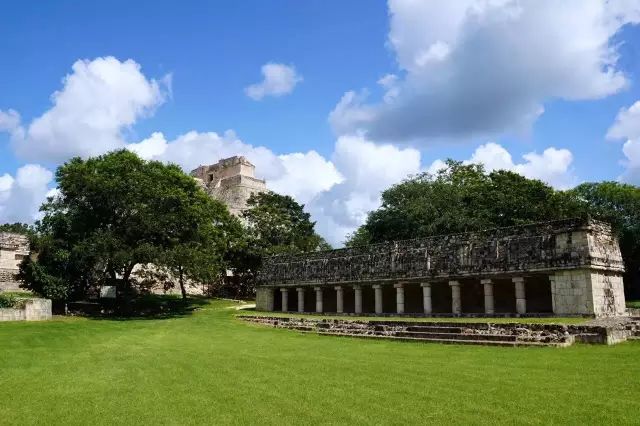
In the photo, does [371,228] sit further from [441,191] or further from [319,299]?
[319,299]

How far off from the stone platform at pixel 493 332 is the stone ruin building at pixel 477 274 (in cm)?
384

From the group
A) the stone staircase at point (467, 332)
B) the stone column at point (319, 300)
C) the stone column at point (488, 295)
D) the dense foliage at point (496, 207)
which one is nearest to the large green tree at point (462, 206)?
the dense foliage at point (496, 207)

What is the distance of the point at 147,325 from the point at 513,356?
1906cm

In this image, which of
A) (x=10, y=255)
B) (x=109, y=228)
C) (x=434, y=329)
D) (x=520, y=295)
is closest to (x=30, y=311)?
(x=109, y=228)

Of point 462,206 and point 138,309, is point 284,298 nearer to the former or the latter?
point 138,309

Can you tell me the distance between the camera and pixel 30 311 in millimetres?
26656

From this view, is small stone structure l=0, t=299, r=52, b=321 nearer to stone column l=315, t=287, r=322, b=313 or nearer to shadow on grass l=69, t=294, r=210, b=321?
shadow on grass l=69, t=294, r=210, b=321

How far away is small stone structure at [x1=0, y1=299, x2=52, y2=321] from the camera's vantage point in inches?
1011

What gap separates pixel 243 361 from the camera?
1265cm

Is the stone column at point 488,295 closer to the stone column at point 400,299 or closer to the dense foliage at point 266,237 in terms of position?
the stone column at point 400,299

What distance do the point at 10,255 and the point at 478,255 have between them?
114 ft

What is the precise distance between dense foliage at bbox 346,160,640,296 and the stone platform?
20095 mm

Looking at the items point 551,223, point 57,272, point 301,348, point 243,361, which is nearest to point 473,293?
point 551,223

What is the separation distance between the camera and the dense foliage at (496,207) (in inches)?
1526
